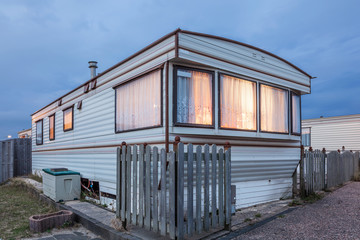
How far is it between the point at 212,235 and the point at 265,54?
4406mm

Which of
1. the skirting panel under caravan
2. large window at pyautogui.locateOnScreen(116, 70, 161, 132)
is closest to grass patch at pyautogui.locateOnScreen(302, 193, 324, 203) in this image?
the skirting panel under caravan

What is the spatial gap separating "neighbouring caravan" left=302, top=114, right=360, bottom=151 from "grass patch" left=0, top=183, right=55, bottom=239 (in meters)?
15.3

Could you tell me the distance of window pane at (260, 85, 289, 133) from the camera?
6762mm

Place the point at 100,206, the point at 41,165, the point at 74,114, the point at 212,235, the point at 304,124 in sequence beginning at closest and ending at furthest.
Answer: the point at 212,235
the point at 100,206
the point at 74,114
the point at 41,165
the point at 304,124

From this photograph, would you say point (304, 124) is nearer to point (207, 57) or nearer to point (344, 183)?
point (344, 183)

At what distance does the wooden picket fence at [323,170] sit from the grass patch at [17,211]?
6348 millimetres

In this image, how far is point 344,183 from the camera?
10.7 metres

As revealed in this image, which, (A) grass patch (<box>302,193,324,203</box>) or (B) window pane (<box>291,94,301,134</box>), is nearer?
(A) grass patch (<box>302,193,324,203</box>)

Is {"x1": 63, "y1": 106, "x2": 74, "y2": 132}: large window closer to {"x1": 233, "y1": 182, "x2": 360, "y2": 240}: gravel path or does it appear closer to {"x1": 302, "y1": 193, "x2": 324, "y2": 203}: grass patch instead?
{"x1": 233, "y1": 182, "x2": 360, "y2": 240}: gravel path

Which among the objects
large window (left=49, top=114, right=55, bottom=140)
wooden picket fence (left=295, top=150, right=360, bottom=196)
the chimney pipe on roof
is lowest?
wooden picket fence (left=295, top=150, right=360, bottom=196)

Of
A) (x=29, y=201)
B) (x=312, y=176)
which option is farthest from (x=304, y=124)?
(x=29, y=201)

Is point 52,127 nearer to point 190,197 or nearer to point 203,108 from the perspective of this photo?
point 203,108

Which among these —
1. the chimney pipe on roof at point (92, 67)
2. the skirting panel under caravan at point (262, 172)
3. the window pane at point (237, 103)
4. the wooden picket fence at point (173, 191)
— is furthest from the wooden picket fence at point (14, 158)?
the window pane at point (237, 103)

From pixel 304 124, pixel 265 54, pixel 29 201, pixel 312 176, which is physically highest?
pixel 265 54
